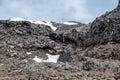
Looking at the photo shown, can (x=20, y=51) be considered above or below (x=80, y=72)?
below

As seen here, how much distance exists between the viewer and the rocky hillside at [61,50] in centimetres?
2186

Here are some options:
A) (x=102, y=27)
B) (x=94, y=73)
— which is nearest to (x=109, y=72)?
(x=94, y=73)

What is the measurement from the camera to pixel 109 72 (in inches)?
896

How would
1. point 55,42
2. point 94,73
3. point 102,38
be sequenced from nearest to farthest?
point 94,73 → point 102,38 → point 55,42

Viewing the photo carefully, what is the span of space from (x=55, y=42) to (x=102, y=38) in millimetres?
63437

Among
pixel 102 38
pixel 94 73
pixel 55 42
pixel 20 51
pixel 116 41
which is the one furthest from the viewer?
pixel 55 42

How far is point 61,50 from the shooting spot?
98.4m

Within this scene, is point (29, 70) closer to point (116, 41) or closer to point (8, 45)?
point (116, 41)

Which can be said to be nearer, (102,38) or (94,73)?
(94,73)

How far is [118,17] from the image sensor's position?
4697 centimetres

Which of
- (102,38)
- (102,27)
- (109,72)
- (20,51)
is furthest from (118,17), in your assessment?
(20,51)

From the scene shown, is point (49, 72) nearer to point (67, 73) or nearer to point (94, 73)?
point (67, 73)

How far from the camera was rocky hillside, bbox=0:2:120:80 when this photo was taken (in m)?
21.9

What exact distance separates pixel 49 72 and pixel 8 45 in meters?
77.6
